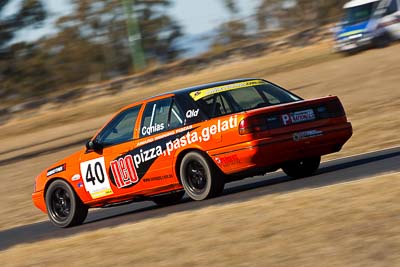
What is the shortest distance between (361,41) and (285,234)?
27410mm

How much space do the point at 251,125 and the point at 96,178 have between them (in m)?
2.62

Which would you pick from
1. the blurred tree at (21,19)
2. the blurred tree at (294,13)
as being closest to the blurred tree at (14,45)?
the blurred tree at (21,19)

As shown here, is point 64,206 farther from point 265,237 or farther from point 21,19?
point 21,19

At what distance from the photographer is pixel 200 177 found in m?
11.8

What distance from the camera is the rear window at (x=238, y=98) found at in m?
11.9

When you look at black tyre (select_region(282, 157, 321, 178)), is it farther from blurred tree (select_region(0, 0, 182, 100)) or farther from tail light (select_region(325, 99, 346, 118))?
blurred tree (select_region(0, 0, 182, 100))

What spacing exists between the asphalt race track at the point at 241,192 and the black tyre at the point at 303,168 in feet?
0.35

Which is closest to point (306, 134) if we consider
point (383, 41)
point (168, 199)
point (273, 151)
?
point (273, 151)

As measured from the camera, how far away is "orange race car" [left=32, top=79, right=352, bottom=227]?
1139 centimetres

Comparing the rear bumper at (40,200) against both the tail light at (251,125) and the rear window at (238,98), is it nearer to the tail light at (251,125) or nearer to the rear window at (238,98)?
the rear window at (238,98)

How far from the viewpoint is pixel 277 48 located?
152 ft

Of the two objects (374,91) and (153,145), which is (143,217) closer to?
(153,145)

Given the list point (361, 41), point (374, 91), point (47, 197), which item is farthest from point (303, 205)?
point (361, 41)

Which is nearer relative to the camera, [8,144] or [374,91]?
[374,91]
